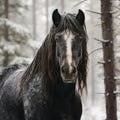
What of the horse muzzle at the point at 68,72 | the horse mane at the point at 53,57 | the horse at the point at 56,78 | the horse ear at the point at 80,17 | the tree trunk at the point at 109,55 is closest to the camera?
the horse muzzle at the point at 68,72

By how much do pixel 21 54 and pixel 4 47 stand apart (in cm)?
114

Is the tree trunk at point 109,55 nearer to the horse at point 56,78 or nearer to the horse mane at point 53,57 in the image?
the horse at point 56,78

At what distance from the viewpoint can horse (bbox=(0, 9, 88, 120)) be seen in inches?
179

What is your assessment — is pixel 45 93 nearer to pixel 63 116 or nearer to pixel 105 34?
pixel 63 116

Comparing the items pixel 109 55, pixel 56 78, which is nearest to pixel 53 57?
pixel 56 78

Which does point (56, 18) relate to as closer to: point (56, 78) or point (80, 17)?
point (80, 17)

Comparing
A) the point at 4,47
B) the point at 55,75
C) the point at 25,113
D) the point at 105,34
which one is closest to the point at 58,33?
the point at 55,75

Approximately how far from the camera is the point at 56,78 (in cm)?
500

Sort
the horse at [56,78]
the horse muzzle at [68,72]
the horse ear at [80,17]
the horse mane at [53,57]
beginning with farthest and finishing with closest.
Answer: the horse ear at [80,17] → the horse mane at [53,57] → the horse at [56,78] → the horse muzzle at [68,72]

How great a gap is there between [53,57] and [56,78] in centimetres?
31

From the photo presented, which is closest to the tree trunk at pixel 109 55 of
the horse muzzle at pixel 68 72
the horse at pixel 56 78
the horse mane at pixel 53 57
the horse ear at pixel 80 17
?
the horse at pixel 56 78

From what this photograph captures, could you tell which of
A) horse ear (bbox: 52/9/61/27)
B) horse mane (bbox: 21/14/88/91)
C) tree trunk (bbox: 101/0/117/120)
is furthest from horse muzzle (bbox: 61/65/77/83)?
tree trunk (bbox: 101/0/117/120)

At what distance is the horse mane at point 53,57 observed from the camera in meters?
4.72

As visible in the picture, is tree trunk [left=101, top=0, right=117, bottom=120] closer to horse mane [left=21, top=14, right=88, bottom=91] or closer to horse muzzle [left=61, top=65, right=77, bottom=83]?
horse mane [left=21, top=14, right=88, bottom=91]
